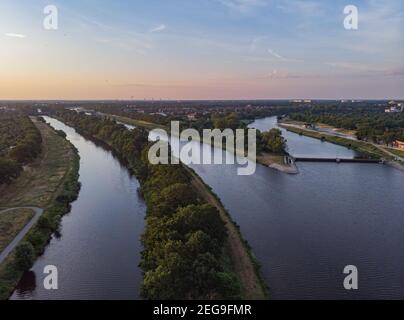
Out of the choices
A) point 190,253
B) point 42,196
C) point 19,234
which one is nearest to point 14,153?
point 42,196

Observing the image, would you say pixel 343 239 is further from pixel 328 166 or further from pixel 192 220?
pixel 328 166

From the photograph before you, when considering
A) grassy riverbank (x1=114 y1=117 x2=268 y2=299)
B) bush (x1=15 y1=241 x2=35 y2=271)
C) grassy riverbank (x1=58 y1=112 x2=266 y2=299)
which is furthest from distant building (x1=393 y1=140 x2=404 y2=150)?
bush (x1=15 y1=241 x2=35 y2=271)

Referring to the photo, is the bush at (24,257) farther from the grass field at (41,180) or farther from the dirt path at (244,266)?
the dirt path at (244,266)

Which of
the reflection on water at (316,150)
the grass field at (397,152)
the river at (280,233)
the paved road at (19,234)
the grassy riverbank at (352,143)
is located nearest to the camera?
the river at (280,233)

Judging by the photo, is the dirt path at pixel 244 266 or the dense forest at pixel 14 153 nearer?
the dirt path at pixel 244 266

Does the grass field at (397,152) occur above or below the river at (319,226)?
above

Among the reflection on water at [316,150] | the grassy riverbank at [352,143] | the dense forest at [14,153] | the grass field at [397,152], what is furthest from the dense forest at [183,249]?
the grass field at [397,152]

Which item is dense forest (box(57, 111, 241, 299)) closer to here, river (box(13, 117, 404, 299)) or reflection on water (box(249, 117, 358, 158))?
river (box(13, 117, 404, 299))

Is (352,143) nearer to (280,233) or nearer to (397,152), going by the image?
(397,152)
